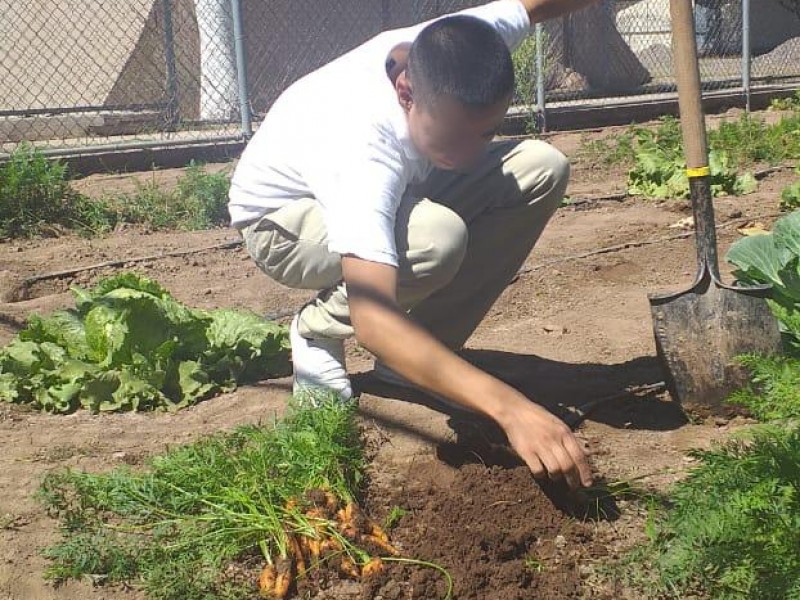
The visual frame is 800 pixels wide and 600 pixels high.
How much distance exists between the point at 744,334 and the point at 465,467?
1067 millimetres

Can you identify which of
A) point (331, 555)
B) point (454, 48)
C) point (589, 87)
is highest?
point (454, 48)

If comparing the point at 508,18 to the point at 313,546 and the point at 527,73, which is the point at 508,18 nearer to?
the point at 313,546

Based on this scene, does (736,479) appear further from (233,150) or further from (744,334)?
(233,150)

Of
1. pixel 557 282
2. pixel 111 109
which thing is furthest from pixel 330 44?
pixel 557 282

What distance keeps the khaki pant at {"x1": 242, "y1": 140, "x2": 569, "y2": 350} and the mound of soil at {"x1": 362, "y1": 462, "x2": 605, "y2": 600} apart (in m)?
0.64

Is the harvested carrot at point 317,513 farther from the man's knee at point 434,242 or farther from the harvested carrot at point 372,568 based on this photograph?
the man's knee at point 434,242

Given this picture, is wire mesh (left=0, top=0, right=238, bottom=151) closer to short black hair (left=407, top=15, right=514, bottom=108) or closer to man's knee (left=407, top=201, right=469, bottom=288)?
man's knee (left=407, top=201, right=469, bottom=288)

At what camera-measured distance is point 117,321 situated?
12.8 feet

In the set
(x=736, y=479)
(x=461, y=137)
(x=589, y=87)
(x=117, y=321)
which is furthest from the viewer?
(x=589, y=87)

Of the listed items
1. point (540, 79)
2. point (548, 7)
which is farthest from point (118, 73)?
point (548, 7)

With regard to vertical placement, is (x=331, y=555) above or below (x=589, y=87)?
above

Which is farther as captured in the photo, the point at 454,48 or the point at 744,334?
the point at 744,334

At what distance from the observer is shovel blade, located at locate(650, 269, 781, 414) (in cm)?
354

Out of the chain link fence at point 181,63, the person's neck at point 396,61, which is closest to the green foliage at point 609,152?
the chain link fence at point 181,63
